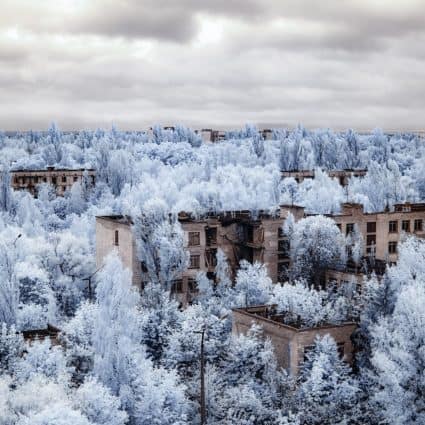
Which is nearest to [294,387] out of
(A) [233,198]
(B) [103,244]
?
(B) [103,244]

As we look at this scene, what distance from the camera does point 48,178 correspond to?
Answer: 87500 millimetres

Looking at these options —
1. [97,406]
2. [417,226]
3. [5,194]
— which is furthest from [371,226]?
[5,194]

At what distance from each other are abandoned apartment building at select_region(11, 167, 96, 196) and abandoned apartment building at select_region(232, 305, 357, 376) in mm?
58127

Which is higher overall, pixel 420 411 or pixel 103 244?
pixel 103 244

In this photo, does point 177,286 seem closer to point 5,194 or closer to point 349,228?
point 349,228

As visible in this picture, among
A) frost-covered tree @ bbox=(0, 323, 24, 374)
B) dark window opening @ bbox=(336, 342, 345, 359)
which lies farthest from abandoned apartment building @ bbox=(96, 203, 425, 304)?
Result: frost-covered tree @ bbox=(0, 323, 24, 374)

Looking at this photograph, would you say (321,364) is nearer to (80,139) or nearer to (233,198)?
(233,198)

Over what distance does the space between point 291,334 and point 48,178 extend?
63.8m

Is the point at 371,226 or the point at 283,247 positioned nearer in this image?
the point at 283,247

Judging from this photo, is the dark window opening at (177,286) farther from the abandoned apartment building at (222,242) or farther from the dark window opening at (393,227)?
the dark window opening at (393,227)

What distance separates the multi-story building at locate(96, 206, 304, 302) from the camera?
136ft

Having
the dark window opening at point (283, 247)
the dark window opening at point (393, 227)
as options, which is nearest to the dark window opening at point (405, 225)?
the dark window opening at point (393, 227)

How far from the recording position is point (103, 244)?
42750 millimetres

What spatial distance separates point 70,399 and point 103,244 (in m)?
21.8
